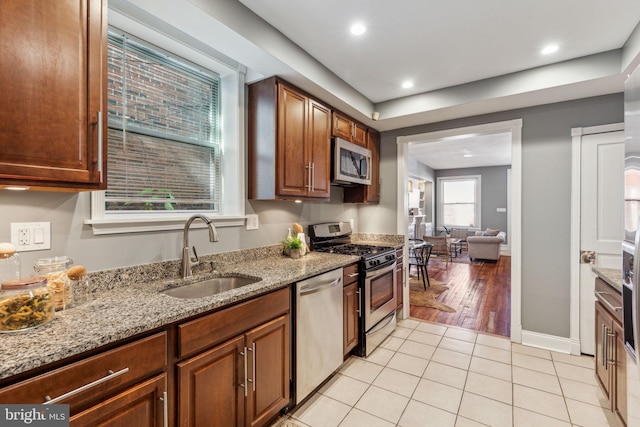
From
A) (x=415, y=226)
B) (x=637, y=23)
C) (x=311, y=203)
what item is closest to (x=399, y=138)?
(x=311, y=203)

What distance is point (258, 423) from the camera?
1.62 m

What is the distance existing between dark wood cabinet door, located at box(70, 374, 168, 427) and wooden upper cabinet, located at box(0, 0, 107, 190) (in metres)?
0.82

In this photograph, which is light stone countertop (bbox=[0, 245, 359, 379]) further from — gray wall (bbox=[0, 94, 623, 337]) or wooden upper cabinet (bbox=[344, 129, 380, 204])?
wooden upper cabinet (bbox=[344, 129, 380, 204])

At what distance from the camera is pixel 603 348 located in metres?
1.86

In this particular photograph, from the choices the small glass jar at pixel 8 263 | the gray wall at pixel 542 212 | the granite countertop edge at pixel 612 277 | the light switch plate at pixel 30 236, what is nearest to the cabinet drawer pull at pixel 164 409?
the small glass jar at pixel 8 263

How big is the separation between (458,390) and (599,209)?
6.71 ft

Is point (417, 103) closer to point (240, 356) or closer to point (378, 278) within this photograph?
point (378, 278)

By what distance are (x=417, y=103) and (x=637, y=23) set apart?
5.09ft

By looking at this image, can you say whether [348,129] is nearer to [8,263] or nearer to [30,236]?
[30,236]

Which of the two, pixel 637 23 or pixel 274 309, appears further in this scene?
pixel 637 23

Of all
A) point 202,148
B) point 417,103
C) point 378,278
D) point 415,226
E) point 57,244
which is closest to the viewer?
point 57,244

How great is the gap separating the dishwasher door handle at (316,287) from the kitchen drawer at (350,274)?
5.5 inches

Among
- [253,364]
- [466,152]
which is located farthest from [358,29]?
[466,152]

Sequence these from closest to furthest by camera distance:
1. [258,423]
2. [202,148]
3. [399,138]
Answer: [258,423] < [202,148] < [399,138]
